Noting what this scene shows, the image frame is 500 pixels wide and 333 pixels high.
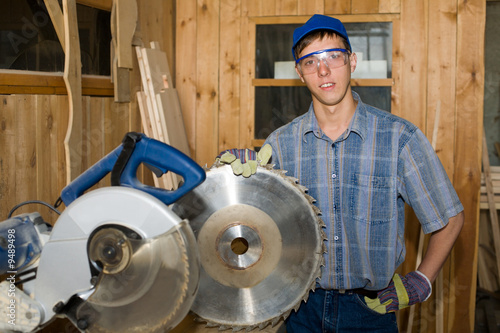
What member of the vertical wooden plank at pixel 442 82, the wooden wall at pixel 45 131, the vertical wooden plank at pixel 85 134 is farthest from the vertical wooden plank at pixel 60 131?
the vertical wooden plank at pixel 442 82

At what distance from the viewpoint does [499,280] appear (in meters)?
4.36

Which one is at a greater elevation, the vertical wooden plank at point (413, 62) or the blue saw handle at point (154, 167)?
the vertical wooden plank at point (413, 62)

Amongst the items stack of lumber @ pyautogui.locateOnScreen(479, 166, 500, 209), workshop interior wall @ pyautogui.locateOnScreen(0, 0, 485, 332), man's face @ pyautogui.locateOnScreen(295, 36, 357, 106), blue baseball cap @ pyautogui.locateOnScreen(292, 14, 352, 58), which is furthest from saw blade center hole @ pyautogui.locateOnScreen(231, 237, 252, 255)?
stack of lumber @ pyautogui.locateOnScreen(479, 166, 500, 209)

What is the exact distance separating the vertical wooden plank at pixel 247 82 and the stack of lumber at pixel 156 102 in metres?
0.49

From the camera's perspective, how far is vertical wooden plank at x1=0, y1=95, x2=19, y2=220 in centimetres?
200

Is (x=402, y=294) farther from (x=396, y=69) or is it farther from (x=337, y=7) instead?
(x=337, y=7)

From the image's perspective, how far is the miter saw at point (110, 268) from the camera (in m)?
1.02

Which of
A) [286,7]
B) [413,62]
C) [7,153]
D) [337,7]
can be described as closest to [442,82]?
[413,62]

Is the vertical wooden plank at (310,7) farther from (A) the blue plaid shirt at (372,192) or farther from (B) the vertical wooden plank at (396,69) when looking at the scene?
(A) the blue plaid shirt at (372,192)

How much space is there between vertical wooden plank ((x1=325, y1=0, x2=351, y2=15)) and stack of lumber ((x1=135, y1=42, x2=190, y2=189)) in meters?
1.11

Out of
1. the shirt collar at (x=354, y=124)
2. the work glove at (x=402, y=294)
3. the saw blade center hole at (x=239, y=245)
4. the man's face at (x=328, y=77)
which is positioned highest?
the man's face at (x=328, y=77)

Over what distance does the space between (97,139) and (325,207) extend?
4.54 ft

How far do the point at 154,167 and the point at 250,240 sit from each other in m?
0.38

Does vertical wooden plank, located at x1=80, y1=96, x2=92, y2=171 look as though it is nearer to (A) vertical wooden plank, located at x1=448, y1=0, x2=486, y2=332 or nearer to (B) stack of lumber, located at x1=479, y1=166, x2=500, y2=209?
(A) vertical wooden plank, located at x1=448, y1=0, x2=486, y2=332
